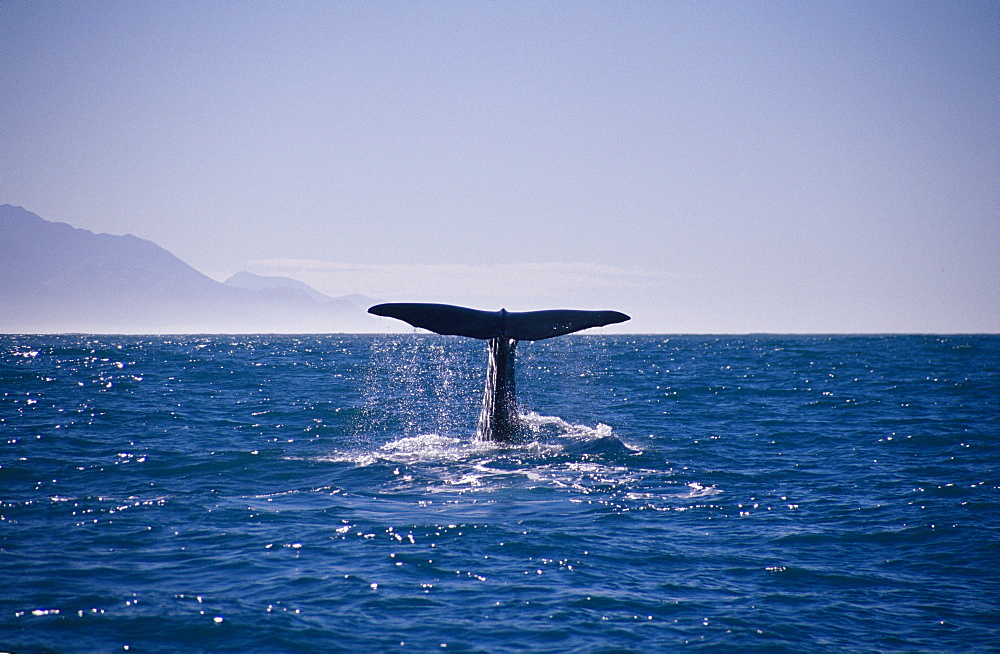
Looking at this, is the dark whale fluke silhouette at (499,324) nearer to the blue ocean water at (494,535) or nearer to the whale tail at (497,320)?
the whale tail at (497,320)

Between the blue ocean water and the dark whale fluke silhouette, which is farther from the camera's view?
the dark whale fluke silhouette

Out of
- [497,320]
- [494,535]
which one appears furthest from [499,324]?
[494,535]

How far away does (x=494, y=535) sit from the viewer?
9.27 metres

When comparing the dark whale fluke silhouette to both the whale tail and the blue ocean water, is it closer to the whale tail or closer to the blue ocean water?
the whale tail

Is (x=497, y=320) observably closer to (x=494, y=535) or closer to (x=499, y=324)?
(x=499, y=324)

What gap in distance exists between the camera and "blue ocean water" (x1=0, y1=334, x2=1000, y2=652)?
676cm

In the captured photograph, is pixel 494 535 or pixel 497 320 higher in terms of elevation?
pixel 497 320

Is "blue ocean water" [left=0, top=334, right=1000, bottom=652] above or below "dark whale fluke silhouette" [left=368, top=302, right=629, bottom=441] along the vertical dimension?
below

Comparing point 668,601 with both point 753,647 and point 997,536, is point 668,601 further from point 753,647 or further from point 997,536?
point 997,536

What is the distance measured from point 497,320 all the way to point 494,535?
5.45 m

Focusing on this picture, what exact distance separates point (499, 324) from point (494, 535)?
5402 millimetres

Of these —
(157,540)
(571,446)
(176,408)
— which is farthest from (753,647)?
(176,408)

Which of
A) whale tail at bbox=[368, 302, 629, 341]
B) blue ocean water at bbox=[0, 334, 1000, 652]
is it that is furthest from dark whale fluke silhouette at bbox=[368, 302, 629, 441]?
blue ocean water at bbox=[0, 334, 1000, 652]

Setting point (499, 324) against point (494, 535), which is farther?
point (499, 324)
